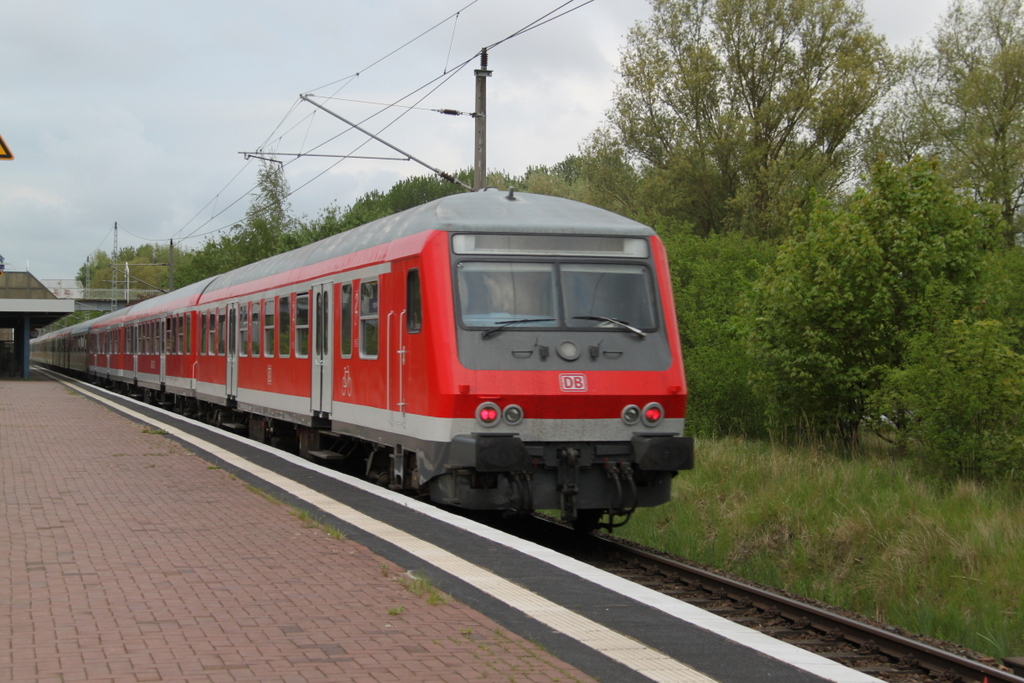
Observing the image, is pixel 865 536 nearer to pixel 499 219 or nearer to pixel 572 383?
pixel 572 383

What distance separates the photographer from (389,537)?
27.8 feet

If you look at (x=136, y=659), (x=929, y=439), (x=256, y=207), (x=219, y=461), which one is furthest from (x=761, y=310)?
(x=256, y=207)

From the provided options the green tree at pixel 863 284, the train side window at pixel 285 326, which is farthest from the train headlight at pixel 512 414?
the green tree at pixel 863 284

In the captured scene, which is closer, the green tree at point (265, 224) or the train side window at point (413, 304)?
the train side window at point (413, 304)

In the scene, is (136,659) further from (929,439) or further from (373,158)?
(373,158)

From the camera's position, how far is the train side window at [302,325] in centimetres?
1494

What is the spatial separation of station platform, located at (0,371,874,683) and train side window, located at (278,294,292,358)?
16.7 feet

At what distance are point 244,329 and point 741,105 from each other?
850 inches

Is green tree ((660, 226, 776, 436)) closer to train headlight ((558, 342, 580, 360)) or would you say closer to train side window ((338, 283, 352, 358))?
train side window ((338, 283, 352, 358))

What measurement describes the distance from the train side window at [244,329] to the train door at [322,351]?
4.97 meters

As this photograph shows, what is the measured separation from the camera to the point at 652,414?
1014 cm

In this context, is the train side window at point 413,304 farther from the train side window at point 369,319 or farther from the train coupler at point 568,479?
the train coupler at point 568,479

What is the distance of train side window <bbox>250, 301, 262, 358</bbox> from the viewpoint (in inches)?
717

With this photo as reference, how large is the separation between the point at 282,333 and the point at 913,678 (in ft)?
37.7
